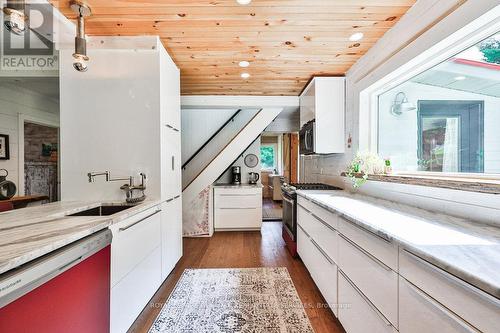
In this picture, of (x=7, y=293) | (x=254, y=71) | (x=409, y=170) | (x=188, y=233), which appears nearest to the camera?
(x=7, y=293)

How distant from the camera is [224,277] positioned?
2639 millimetres

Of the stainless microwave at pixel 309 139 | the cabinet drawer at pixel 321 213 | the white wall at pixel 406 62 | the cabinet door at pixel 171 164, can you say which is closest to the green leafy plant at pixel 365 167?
the white wall at pixel 406 62

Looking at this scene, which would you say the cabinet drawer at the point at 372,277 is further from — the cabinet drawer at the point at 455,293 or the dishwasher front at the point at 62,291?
the dishwasher front at the point at 62,291

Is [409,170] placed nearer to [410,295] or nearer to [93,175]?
[410,295]

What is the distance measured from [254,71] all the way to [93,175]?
2.19m

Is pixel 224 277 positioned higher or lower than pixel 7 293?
lower

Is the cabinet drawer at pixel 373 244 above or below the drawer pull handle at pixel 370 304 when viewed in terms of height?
above

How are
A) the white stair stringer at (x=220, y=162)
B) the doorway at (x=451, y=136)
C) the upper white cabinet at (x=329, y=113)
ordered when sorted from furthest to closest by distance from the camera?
the white stair stringer at (x=220, y=162), the upper white cabinet at (x=329, y=113), the doorway at (x=451, y=136)

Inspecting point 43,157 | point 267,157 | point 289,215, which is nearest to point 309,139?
point 289,215

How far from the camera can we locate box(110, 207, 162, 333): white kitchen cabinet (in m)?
1.55

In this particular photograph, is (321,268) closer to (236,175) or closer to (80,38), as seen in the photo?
(80,38)

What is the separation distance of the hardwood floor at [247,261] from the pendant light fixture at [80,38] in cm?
197

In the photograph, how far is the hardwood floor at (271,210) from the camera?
18.6ft

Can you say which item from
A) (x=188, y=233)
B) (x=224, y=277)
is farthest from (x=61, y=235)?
(x=188, y=233)
